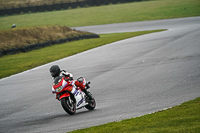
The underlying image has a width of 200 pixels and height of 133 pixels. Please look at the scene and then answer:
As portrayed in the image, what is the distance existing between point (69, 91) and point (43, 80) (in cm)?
549

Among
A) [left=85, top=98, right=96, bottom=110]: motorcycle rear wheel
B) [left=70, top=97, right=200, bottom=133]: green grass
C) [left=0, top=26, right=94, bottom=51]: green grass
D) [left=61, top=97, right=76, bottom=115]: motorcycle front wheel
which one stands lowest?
[left=0, top=26, right=94, bottom=51]: green grass

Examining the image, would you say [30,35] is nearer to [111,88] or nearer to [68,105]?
[111,88]

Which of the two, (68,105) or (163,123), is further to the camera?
(68,105)

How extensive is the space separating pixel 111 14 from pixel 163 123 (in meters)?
42.0

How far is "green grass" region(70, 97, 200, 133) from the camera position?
18.2 ft

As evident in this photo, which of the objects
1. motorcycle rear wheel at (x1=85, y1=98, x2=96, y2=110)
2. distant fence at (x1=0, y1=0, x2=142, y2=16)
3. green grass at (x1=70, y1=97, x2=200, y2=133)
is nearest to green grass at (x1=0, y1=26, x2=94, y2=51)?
motorcycle rear wheel at (x1=85, y1=98, x2=96, y2=110)

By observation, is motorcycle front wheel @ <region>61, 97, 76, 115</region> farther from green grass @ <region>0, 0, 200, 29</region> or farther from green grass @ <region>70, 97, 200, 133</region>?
green grass @ <region>0, 0, 200, 29</region>

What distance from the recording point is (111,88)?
11078 mm

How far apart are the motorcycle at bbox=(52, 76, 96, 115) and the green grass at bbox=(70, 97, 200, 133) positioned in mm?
1864

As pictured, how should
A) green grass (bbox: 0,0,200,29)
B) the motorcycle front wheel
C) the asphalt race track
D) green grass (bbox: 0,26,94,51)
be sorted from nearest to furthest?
the asphalt race track, the motorcycle front wheel, green grass (bbox: 0,26,94,51), green grass (bbox: 0,0,200,29)

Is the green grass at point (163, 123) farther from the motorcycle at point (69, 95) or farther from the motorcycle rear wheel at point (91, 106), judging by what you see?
the motorcycle rear wheel at point (91, 106)

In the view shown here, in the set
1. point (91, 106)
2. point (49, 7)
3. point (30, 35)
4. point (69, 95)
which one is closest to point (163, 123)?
point (69, 95)

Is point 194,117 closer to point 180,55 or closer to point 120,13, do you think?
Answer: point 180,55

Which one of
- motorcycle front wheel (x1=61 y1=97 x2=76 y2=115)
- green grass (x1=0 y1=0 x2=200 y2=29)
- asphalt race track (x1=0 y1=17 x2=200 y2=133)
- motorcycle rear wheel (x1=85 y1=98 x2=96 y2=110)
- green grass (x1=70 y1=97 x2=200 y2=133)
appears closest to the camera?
green grass (x1=70 y1=97 x2=200 y2=133)
